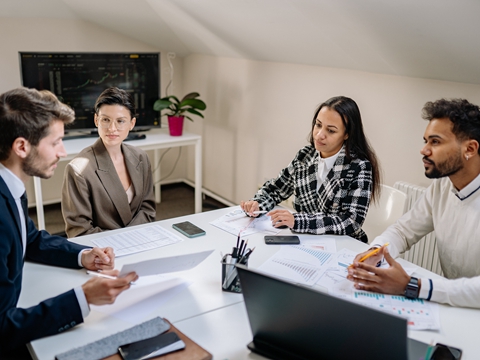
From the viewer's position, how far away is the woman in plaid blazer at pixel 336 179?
1991mm

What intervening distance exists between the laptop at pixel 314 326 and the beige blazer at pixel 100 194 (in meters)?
1.14

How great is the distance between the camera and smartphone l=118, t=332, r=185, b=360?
3.82 ft

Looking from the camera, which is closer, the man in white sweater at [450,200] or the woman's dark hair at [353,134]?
the man in white sweater at [450,200]

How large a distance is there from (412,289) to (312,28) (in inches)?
67.7

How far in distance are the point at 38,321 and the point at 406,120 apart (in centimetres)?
219

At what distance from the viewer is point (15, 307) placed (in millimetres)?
1313

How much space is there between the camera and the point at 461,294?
1.44m

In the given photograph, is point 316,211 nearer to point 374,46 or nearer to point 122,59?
point 374,46

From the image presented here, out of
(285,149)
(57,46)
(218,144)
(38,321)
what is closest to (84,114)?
(57,46)

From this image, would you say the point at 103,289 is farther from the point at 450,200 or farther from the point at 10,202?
the point at 450,200

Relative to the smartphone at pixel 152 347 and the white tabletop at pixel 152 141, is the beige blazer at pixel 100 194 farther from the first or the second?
the white tabletop at pixel 152 141

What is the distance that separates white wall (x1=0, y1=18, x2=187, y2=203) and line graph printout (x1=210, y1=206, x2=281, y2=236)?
2.46 metres

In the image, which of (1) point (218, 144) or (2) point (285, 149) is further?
(1) point (218, 144)

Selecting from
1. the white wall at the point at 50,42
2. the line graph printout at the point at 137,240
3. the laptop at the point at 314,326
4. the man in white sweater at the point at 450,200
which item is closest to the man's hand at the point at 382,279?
the man in white sweater at the point at 450,200
